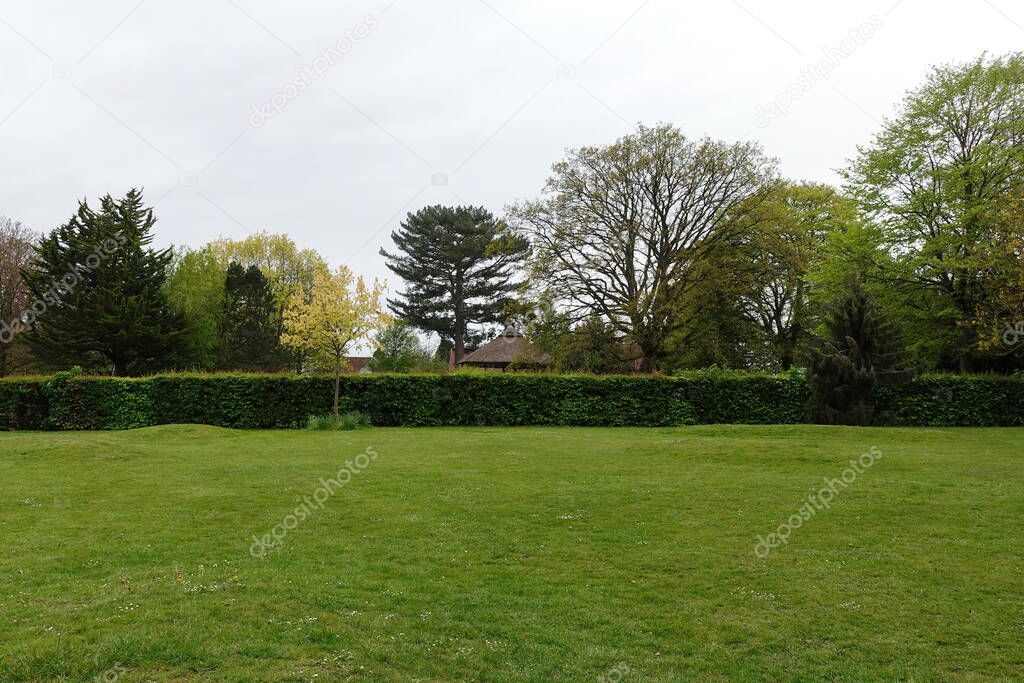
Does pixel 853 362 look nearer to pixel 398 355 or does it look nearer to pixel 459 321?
pixel 398 355

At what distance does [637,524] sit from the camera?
9914mm

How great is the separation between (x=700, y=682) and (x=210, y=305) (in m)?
56.0

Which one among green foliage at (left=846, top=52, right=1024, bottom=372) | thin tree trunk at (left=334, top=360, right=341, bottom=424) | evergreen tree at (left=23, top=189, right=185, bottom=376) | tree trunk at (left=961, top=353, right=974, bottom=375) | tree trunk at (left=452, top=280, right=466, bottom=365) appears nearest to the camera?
thin tree trunk at (left=334, top=360, right=341, bottom=424)

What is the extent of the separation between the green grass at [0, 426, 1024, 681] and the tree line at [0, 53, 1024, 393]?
1251 centimetres

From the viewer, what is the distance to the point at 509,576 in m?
7.53

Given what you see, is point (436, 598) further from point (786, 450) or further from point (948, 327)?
point (948, 327)

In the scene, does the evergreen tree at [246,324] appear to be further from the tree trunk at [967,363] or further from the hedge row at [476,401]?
the tree trunk at [967,363]

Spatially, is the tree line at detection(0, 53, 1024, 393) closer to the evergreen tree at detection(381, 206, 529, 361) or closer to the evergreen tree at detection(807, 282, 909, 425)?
the evergreen tree at detection(807, 282, 909, 425)

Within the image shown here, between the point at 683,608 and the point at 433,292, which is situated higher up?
the point at 433,292

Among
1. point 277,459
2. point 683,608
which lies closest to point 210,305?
point 277,459

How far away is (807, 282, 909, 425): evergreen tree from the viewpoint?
933 inches

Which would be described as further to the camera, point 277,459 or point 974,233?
point 974,233

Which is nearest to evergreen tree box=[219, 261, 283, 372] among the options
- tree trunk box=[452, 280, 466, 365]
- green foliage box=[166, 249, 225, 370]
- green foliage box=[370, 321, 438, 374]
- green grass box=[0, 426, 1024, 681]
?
green foliage box=[166, 249, 225, 370]

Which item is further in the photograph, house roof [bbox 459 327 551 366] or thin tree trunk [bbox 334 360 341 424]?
house roof [bbox 459 327 551 366]
